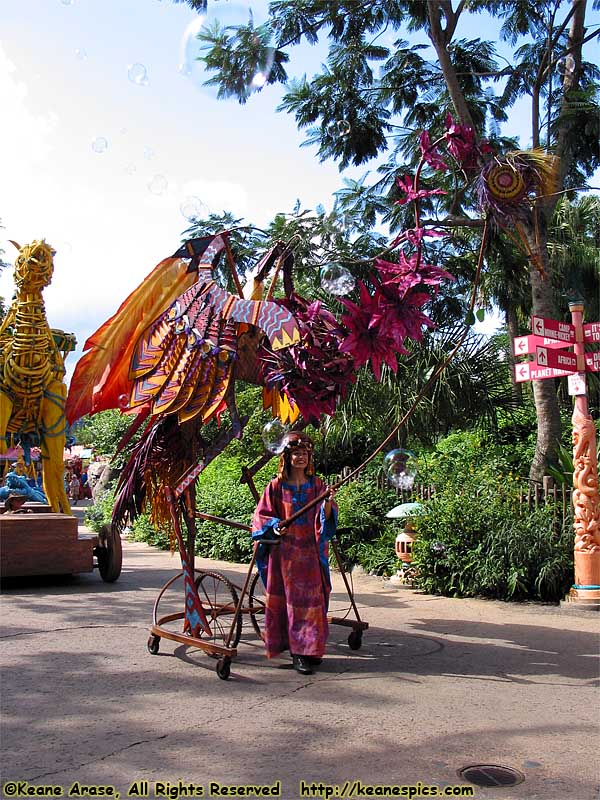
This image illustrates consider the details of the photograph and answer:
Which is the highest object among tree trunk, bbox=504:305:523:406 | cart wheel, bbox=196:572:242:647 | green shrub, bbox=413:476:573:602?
tree trunk, bbox=504:305:523:406

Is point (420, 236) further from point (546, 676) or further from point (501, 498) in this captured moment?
point (501, 498)

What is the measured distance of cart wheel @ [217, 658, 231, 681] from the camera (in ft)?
15.8

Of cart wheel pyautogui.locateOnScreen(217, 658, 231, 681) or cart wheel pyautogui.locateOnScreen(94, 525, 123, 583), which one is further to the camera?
cart wheel pyautogui.locateOnScreen(94, 525, 123, 583)

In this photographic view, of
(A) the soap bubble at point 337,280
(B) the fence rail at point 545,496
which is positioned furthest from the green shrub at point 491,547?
(A) the soap bubble at point 337,280

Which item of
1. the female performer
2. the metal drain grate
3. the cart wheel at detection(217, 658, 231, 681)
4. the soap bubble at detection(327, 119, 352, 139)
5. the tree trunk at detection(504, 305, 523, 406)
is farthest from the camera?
the tree trunk at detection(504, 305, 523, 406)

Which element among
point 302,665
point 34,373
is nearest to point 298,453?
point 302,665

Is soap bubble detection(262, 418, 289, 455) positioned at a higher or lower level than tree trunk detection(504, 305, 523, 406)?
lower

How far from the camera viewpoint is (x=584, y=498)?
7.83 meters

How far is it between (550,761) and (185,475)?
3083 millimetres

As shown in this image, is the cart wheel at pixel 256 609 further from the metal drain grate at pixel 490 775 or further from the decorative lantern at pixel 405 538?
the metal drain grate at pixel 490 775

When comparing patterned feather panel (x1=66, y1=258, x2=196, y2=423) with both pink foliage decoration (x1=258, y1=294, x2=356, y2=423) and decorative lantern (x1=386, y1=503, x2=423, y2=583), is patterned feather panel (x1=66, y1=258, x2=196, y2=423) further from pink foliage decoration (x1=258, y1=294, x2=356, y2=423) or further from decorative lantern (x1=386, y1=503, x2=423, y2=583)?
decorative lantern (x1=386, y1=503, x2=423, y2=583)

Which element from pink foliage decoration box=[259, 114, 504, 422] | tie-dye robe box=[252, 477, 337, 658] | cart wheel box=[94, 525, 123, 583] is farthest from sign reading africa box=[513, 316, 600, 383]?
cart wheel box=[94, 525, 123, 583]

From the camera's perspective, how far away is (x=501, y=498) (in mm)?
8797

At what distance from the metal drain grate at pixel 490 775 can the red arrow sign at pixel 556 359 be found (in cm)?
516
